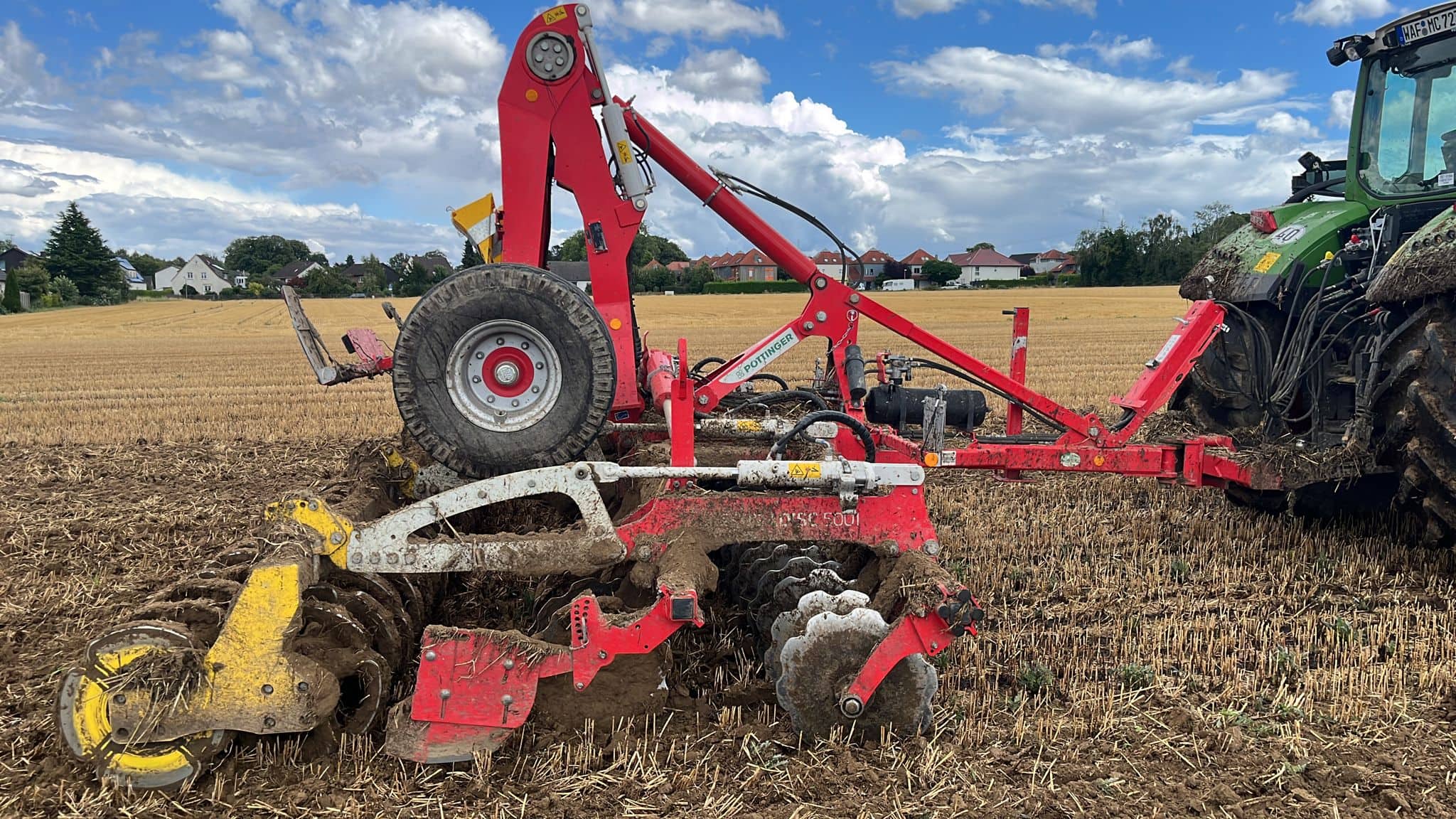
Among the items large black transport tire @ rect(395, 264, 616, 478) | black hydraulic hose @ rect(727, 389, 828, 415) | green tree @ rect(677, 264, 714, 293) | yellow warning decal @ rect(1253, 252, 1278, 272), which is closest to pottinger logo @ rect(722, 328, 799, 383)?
black hydraulic hose @ rect(727, 389, 828, 415)

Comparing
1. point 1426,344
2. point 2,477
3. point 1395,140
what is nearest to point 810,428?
point 1426,344

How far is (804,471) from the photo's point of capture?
3.60m

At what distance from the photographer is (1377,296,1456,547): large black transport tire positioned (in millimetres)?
4301

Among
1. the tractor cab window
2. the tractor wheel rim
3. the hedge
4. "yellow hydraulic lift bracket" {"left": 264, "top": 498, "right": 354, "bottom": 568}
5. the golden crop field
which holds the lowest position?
the golden crop field

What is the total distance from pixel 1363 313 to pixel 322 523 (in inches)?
217

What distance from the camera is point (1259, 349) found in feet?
19.1

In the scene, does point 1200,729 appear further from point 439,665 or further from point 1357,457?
point 439,665

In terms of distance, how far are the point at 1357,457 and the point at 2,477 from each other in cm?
989

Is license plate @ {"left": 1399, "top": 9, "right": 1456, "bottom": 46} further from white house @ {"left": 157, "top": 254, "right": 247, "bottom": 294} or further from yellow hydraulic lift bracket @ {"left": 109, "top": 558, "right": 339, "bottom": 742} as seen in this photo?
white house @ {"left": 157, "top": 254, "right": 247, "bottom": 294}

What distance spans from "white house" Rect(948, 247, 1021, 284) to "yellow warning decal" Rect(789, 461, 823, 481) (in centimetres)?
8804

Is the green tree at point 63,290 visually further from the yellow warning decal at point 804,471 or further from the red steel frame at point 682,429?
the yellow warning decal at point 804,471

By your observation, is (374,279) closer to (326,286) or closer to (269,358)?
(326,286)

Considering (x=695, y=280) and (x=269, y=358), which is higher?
(x=695, y=280)

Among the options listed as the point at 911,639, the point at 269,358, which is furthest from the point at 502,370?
the point at 269,358
